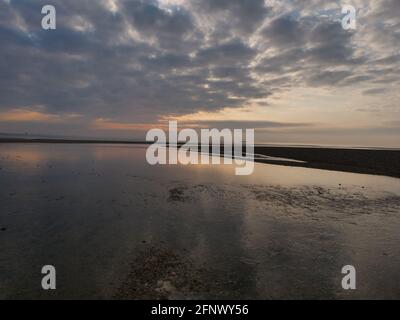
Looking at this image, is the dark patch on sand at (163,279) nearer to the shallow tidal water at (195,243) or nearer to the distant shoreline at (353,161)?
the shallow tidal water at (195,243)

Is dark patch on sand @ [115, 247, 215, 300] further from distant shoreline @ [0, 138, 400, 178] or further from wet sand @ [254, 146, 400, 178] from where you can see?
wet sand @ [254, 146, 400, 178]

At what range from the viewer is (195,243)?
910 cm

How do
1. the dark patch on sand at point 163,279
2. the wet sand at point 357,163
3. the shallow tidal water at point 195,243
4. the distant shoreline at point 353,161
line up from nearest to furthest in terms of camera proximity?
1. the dark patch on sand at point 163,279
2. the shallow tidal water at point 195,243
3. the wet sand at point 357,163
4. the distant shoreline at point 353,161

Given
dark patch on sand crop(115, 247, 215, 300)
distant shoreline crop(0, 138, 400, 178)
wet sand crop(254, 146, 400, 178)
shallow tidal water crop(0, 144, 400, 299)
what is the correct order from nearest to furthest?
dark patch on sand crop(115, 247, 215, 300) < shallow tidal water crop(0, 144, 400, 299) < wet sand crop(254, 146, 400, 178) < distant shoreline crop(0, 138, 400, 178)

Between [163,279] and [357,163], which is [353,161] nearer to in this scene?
[357,163]

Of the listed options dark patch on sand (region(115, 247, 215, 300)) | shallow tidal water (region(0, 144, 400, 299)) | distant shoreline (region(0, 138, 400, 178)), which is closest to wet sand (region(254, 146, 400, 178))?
distant shoreline (region(0, 138, 400, 178))

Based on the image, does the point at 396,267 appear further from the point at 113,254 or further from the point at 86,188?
the point at 86,188

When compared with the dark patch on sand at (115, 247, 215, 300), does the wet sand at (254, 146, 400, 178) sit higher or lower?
higher

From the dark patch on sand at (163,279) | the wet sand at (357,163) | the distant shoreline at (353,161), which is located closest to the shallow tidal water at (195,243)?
the dark patch on sand at (163,279)

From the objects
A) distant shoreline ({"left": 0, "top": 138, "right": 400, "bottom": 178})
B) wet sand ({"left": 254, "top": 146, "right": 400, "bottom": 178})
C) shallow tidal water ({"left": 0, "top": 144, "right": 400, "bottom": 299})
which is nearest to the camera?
shallow tidal water ({"left": 0, "top": 144, "right": 400, "bottom": 299})

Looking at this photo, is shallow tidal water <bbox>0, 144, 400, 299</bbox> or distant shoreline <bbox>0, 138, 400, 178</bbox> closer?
shallow tidal water <bbox>0, 144, 400, 299</bbox>

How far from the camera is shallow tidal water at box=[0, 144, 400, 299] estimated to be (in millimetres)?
6441

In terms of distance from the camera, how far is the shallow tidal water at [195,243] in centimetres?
644
